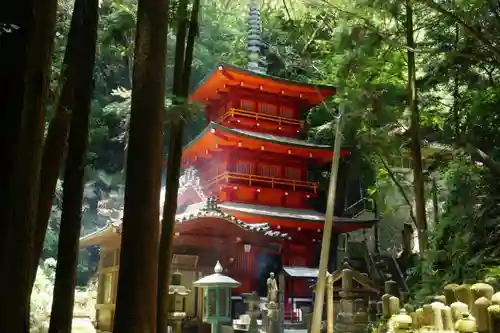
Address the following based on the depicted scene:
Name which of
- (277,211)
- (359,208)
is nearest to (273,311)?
(277,211)

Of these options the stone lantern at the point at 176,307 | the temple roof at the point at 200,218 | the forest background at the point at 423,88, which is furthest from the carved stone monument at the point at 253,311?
the forest background at the point at 423,88

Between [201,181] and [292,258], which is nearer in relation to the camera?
[292,258]

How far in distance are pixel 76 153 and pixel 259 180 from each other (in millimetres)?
12738

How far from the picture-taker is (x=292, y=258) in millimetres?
16750

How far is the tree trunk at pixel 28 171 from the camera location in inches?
103

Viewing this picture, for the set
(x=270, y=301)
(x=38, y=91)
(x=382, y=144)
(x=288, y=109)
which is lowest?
(x=270, y=301)

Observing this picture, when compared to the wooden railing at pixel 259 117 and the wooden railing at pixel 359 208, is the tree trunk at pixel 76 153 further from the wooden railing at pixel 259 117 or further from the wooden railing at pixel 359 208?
the wooden railing at pixel 359 208

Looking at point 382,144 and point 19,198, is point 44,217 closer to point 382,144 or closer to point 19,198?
point 19,198

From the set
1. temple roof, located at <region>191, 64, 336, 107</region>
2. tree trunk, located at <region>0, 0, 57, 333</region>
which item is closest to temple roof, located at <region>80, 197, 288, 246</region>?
temple roof, located at <region>191, 64, 336, 107</region>

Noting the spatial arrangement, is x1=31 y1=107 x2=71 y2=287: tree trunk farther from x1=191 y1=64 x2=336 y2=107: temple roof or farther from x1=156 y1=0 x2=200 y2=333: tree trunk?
x1=191 y1=64 x2=336 y2=107: temple roof

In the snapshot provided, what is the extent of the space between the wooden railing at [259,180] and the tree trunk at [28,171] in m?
13.9

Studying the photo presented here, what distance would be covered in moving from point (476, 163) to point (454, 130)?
60.7 inches

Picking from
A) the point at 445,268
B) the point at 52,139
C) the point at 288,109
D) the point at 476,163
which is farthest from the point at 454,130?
the point at 52,139

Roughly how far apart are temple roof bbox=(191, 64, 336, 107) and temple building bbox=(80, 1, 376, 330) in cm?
4
